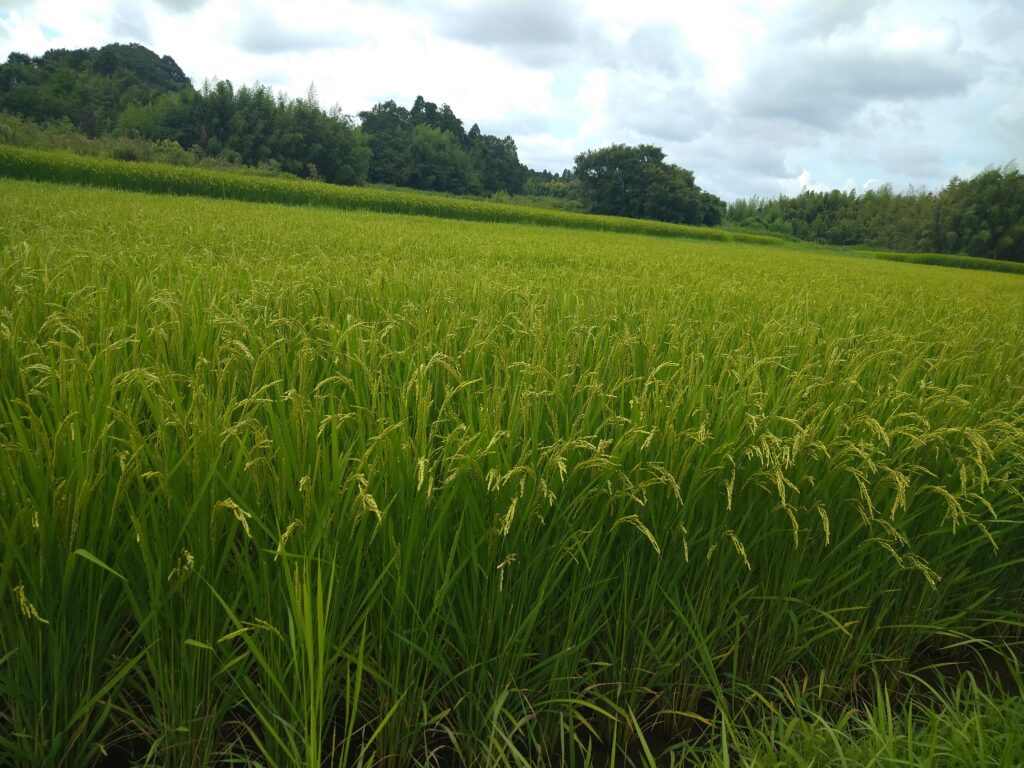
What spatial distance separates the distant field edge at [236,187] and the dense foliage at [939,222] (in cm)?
3817

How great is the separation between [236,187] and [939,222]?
61157 millimetres

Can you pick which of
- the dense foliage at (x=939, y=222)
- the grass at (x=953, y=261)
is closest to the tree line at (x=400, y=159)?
the dense foliage at (x=939, y=222)

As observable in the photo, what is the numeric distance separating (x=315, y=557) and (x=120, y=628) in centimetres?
51

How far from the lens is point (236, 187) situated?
23.4 metres

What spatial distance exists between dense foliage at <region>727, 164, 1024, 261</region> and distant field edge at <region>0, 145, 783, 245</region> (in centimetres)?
3817

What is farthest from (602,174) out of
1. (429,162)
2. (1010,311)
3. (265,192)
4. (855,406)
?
(855,406)

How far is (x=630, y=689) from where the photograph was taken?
5.45 feet

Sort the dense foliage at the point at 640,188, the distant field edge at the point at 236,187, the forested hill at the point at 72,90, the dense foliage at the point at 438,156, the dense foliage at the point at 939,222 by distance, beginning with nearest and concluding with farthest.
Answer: the distant field edge at the point at 236,187
the forested hill at the point at 72,90
the dense foliage at the point at 939,222
the dense foliage at the point at 640,188
the dense foliage at the point at 438,156

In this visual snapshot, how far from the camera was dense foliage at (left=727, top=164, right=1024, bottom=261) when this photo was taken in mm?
52406

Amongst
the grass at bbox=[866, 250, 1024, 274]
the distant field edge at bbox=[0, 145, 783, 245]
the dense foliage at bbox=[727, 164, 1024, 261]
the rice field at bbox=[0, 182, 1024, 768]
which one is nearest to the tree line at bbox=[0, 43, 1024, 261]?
the dense foliage at bbox=[727, 164, 1024, 261]

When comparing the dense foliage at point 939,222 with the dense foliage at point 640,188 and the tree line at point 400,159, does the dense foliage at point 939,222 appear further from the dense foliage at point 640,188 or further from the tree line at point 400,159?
the dense foliage at point 640,188

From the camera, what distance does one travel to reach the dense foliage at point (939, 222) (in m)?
52.4

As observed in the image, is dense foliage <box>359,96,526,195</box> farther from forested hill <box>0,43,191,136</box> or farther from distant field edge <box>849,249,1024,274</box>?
distant field edge <box>849,249,1024,274</box>

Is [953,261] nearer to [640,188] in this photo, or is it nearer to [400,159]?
[640,188]
